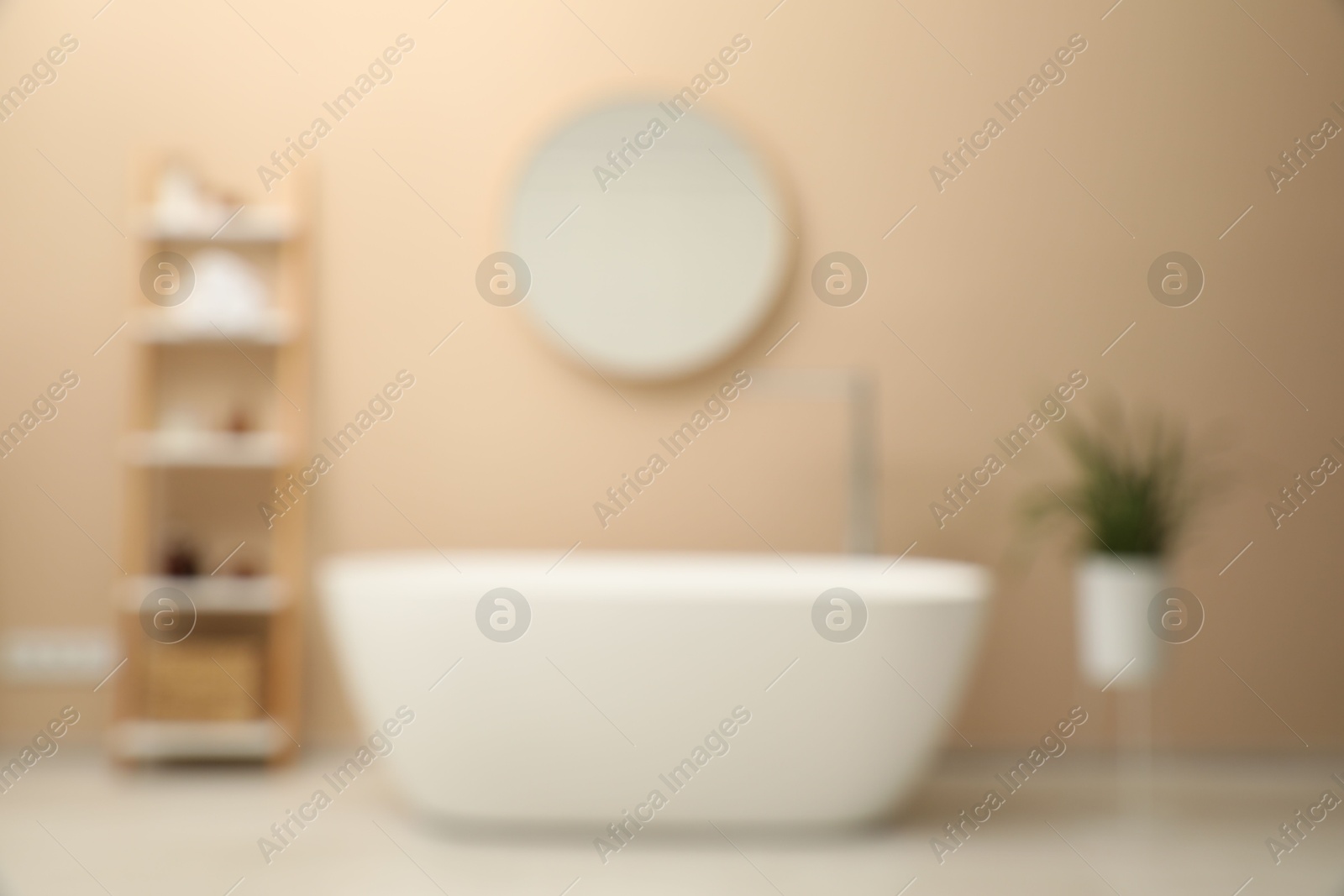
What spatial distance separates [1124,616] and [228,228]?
2569 millimetres

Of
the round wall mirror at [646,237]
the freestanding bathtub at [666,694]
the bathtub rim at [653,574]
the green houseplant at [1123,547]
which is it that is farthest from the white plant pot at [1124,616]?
the round wall mirror at [646,237]

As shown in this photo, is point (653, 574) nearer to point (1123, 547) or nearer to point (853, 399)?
point (853, 399)

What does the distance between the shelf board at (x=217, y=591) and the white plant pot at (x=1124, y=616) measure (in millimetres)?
2098

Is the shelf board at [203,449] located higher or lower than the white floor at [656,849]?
higher

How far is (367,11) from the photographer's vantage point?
3088 millimetres

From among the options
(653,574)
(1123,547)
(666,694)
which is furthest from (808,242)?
(666,694)

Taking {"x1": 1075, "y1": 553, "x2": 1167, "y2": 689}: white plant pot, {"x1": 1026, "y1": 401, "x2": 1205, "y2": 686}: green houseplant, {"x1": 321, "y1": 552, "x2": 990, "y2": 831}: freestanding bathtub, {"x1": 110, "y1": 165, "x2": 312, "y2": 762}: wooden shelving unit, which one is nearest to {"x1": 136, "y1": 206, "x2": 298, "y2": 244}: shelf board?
{"x1": 110, "y1": 165, "x2": 312, "y2": 762}: wooden shelving unit

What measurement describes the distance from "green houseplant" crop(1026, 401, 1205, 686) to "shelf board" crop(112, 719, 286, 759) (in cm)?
211

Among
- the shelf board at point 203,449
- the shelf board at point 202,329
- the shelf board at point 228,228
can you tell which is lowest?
the shelf board at point 203,449

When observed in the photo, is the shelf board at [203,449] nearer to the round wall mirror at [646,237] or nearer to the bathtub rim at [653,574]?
the bathtub rim at [653,574]

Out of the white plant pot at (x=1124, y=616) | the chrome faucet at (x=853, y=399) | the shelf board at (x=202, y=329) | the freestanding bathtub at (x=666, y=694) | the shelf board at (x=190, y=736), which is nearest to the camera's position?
the freestanding bathtub at (x=666, y=694)

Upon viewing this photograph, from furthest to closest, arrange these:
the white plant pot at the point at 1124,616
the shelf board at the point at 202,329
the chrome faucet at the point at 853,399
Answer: the chrome faucet at the point at 853,399 < the shelf board at the point at 202,329 < the white plant pot at the point at 1124,616

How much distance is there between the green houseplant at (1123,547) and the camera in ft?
8.22

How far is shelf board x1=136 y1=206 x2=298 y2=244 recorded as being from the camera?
288cm
